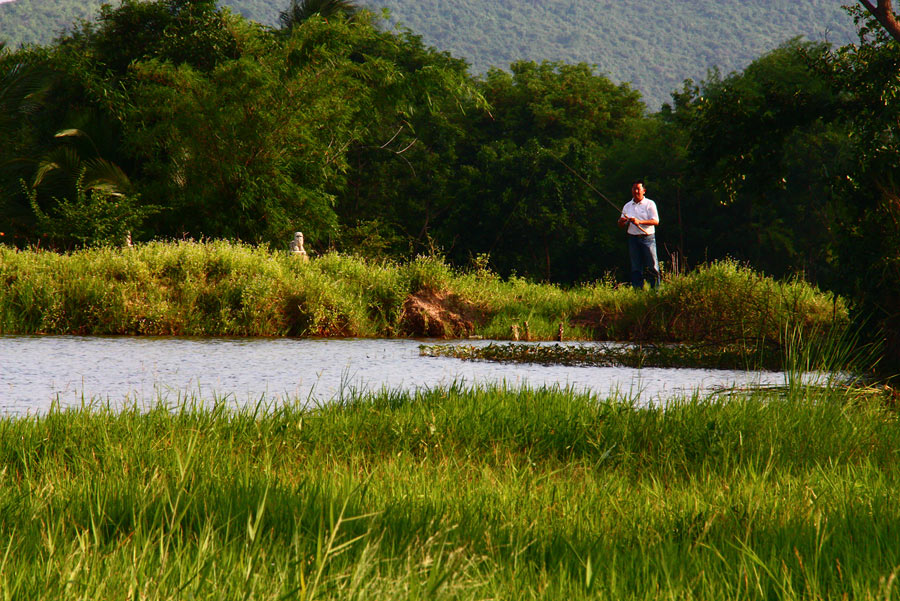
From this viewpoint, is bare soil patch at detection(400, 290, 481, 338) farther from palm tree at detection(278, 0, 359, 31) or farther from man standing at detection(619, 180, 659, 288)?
palm tree at detection(278, 0, 359, 31)

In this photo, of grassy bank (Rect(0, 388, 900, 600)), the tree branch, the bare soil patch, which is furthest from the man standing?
grassy bank (Rect(0, 388, 900, 600))

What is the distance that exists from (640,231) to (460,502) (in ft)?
46.0

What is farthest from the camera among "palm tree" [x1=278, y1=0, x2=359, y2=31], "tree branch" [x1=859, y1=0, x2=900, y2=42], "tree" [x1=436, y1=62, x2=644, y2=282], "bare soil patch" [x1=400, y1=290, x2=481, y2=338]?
"tree" [x1=436, y1=62, x2=644, y2=282]

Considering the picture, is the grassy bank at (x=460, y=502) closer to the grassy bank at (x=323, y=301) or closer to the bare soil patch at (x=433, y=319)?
the grassy bank at (x=323, y=301)

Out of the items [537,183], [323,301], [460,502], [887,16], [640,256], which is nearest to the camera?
[460,502]

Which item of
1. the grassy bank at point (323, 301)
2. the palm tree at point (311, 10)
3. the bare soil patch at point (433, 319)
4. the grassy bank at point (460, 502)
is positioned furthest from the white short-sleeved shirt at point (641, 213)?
the palm tree at point (311, 10)

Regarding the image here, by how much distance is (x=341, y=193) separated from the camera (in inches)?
1394

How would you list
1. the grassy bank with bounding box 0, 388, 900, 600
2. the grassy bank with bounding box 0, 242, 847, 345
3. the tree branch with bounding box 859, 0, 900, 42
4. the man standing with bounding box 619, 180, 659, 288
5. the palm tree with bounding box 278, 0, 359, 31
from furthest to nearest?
the palm tree with bounding box 278, 0, 359, 31, the man standing with bounding box 619, 180, 659, 288, the grassy bank with bounding box 0, 242, 847, 345, the tree branch with bounding box 859, 0, 900, 42, the grassy bank with bounding box 0, 388, 900, 600

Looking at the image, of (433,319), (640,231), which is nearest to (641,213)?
(640,231)

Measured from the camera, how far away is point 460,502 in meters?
2.95

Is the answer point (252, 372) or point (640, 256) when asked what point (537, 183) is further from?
point (252, 372)

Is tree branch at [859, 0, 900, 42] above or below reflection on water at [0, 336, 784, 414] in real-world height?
above

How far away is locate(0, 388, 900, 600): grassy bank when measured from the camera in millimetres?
1949

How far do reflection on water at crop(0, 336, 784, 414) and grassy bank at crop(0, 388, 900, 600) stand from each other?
4.53 ft
